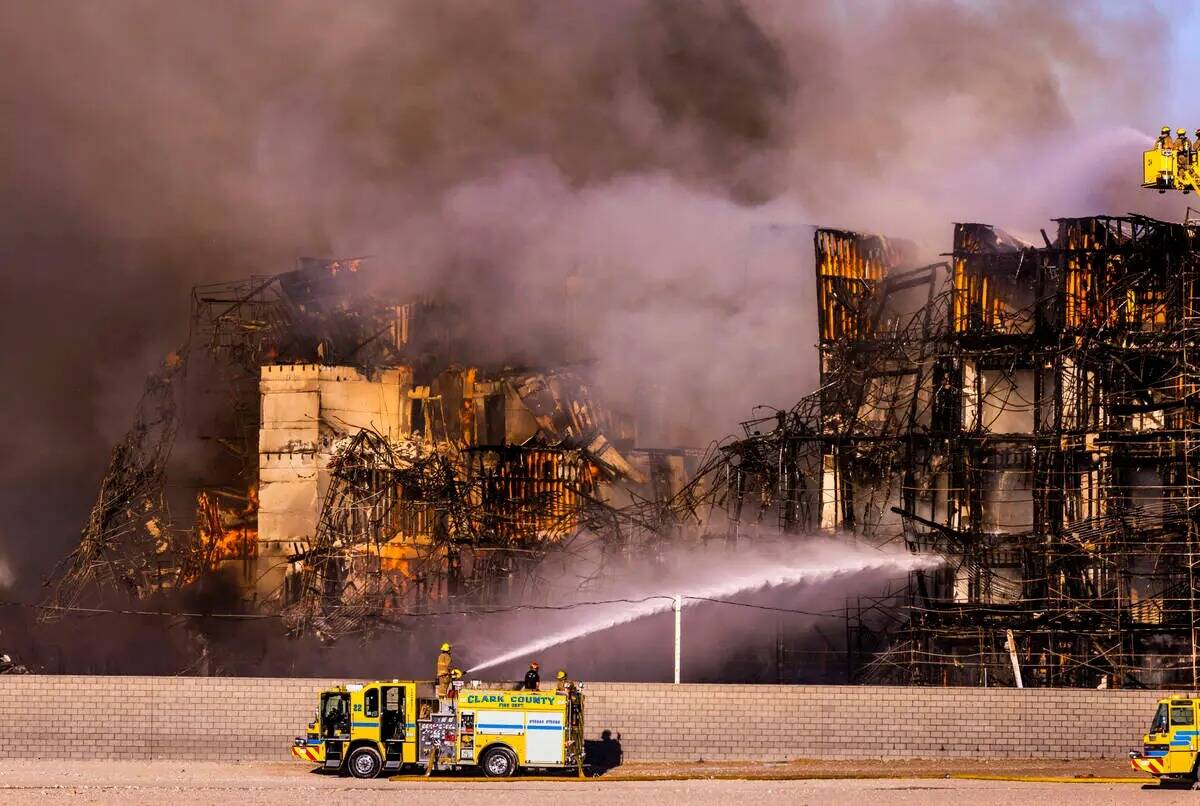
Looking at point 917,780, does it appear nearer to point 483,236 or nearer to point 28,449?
point 483,236

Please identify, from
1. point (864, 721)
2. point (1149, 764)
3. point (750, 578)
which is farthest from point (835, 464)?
point (1149, 764)

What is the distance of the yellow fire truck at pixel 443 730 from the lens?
103 feet

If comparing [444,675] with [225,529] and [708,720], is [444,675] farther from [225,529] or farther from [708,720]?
[225,529]

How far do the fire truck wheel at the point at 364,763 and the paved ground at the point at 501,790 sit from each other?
26cm

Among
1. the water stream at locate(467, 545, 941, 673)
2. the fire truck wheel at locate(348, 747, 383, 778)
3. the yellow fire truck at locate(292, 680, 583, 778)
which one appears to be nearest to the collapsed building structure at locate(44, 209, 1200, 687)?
the water stream at locate(467, 545, 941, 673)

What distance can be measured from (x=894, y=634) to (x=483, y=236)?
49.3ft

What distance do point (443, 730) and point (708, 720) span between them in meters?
4.90

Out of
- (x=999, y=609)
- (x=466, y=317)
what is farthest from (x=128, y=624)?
(x=999, y=609)

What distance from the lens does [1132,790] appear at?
3000 centimetres

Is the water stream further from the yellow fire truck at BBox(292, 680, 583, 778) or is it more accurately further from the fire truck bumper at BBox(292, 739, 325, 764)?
the fire truck bumper at BBox(292, 739, 325, 764)

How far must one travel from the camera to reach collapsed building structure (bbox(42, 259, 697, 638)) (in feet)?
148

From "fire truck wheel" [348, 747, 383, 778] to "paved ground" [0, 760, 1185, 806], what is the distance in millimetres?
265

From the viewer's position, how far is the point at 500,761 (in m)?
31.6

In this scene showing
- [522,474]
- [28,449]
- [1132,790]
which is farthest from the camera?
[28,449]
